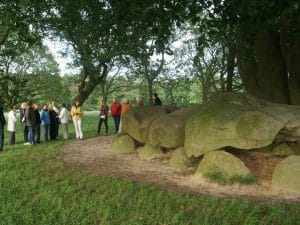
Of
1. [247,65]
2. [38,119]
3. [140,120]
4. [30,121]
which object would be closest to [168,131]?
[140,120]

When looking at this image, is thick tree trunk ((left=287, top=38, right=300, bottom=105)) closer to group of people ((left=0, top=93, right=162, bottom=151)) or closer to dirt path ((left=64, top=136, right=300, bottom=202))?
dirt path ((left=64, top=136, right=300, bottom=202))

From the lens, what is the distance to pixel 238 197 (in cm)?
962

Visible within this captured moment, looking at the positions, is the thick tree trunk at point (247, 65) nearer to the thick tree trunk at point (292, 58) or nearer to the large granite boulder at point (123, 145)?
the thick tree trunk at point (292, 58)

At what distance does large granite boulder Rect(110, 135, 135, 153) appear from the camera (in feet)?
48.3

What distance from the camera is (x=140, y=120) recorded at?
587 inches

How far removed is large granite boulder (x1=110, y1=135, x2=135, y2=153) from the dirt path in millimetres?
267

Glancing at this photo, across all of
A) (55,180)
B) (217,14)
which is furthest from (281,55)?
(55,180)

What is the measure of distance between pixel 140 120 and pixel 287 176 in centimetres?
591

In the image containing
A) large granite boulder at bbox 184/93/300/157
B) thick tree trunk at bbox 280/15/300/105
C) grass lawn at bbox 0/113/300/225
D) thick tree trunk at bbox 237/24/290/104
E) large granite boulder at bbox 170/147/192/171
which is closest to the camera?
grass lawn at bbox 0/113/300/225

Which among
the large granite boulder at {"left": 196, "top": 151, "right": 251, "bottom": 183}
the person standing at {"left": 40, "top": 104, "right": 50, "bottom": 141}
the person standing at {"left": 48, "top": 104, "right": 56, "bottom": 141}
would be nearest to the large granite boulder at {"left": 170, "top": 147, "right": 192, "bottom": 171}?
the large granite boulder at {"left": 196, "top": 151, "right": 251, "bottom": 183}

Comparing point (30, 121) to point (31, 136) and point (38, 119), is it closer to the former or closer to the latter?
point (31, 136)

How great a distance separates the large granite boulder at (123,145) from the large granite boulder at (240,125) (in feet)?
9.90

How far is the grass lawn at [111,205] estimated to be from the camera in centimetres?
Answer: 833

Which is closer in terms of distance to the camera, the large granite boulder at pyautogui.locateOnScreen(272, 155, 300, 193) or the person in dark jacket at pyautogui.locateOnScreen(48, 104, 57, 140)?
the large granite boulder at pyautogui.locateOnScreen(272, 155, 300, 193)
